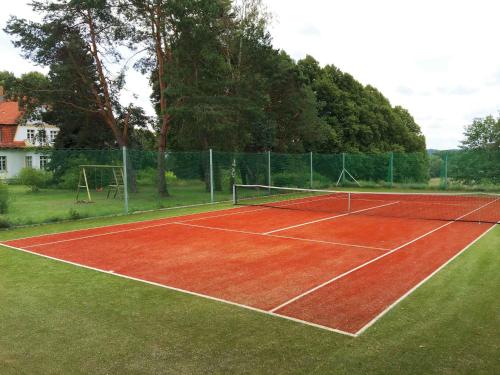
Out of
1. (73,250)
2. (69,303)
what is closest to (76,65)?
(73,250)

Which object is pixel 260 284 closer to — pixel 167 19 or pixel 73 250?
pixel 73 250

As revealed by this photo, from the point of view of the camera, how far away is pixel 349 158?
87.5 feet

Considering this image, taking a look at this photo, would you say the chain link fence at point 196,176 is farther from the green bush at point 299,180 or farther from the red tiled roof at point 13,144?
the red tiled roof at point 13,144

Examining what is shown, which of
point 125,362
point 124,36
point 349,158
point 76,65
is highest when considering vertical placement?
point 124,36

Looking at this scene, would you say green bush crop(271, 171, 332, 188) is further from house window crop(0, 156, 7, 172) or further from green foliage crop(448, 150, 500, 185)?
house window crop(0, 156, 7, 172)

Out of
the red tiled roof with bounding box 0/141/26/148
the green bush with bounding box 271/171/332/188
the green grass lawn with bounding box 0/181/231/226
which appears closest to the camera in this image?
the green grass lawn with bounding box 0/181/231/226

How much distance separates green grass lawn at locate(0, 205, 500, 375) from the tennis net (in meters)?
7.15

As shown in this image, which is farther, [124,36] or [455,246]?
[124,36]

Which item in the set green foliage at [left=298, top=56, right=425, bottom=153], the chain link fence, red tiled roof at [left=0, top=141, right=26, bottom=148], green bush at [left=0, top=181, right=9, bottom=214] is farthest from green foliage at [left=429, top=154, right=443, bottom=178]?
red tiled roof at [left=0, top=141, right=26, bottom=148]

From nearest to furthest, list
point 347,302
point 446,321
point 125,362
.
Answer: point 125,362
point 446,321
point 347,302

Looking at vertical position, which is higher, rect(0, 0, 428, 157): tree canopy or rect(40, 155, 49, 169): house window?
rect(0, 0, 428, 157): tree canopy

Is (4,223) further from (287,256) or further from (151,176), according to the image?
(287,256)

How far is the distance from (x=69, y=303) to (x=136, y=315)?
1067mm

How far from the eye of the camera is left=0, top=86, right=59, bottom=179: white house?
1548 inches
